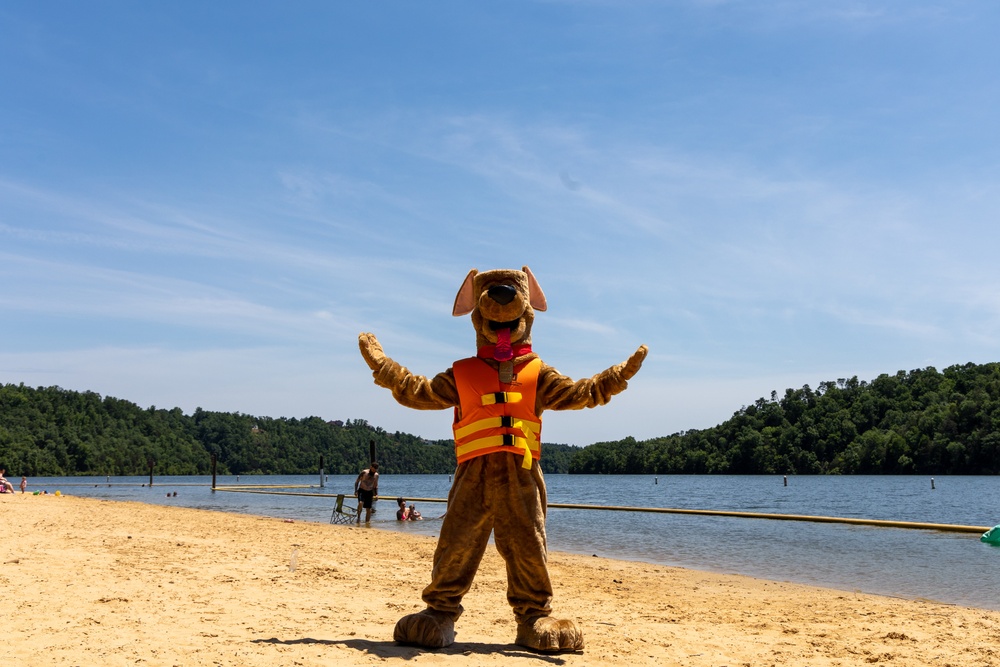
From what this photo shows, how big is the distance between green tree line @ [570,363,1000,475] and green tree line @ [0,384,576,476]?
4556 centimetres

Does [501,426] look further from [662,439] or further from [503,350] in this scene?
[662,439]

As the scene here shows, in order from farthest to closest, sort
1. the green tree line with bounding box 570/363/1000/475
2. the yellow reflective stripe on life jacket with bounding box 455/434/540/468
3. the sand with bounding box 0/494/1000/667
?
the green tree line with bounding box 570/363/1000/475 < the yellow reflective stripe on life jacket with bounding box 455/434/540/468 < the sand with bounding box 0/494/1000/667

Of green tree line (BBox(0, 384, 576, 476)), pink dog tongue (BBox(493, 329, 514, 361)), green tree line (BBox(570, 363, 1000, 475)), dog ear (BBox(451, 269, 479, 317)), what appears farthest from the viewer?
green tree line (BBox(0, 384, 576, 476))

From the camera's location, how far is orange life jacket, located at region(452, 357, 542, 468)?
5086mm

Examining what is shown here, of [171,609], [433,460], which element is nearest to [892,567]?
[171,609]

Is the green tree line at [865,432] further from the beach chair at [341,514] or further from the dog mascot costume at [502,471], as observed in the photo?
the dog mascot costume at [502,471]

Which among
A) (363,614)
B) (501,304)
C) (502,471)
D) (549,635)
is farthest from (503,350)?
(363,614)

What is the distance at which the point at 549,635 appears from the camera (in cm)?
497

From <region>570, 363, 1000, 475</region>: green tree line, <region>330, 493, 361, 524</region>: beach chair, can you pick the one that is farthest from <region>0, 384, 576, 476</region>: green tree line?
<region>330, 493, 361, 524</region>: beach chair

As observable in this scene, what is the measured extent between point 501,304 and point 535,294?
537mm

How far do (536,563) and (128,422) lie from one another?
14039 centimetres

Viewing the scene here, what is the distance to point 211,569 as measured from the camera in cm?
830

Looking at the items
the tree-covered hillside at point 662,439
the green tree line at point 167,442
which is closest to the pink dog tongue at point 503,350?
the tree-covered hillside at point 662,439

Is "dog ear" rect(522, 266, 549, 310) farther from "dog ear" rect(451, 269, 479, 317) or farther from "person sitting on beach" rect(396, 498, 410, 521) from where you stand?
"person sitting on beach" rect(396, 498, 410, 521)
